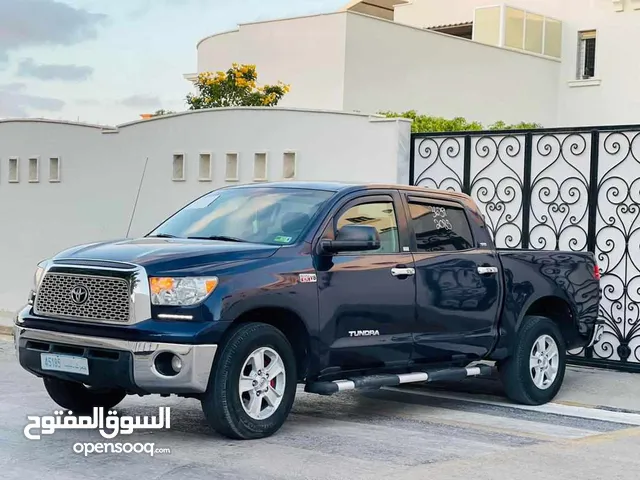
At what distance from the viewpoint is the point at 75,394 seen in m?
9.13

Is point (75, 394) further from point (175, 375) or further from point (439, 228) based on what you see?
point (439, 228)

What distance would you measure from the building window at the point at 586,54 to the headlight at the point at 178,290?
2325 cm

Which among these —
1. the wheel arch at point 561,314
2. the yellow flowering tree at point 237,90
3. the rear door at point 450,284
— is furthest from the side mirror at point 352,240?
the yellow flowering tree at point 237,90

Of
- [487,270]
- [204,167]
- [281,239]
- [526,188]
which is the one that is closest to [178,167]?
[204,167]

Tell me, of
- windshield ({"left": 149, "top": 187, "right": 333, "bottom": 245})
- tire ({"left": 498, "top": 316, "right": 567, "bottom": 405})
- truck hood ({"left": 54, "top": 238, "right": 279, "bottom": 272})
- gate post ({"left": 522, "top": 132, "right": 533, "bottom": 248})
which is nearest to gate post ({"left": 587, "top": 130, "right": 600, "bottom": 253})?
gate post ({"left": 522, "top": 132, "right": 533, "bottom": 248})

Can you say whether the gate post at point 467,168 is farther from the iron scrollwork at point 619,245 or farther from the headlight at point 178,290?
the headlight at point 178,290

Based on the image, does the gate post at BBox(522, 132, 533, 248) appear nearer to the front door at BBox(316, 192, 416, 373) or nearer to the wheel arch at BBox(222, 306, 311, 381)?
the front door at BBox(316, 192, 416, 373)

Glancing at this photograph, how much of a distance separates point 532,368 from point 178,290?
13.7 ft

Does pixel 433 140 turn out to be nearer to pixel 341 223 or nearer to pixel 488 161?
pixel 488 161

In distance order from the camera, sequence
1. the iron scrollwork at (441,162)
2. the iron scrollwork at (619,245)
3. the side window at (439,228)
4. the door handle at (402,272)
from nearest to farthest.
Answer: the door handle at (402,272) → the side window at (439,228) → the iron scrollwork at (619,245) → the iron scrollwork at (441,162)

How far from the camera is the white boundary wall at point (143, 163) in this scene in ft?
47.8

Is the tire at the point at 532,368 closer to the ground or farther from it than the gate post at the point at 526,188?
closer to the ground

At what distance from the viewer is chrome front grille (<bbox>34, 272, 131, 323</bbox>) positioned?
799 cm

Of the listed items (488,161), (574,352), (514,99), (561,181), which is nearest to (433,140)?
(488,161)
